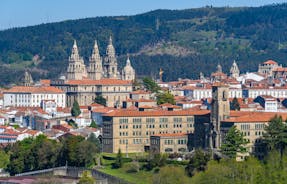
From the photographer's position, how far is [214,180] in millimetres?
66188

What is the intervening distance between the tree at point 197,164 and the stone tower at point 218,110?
24.7 ft

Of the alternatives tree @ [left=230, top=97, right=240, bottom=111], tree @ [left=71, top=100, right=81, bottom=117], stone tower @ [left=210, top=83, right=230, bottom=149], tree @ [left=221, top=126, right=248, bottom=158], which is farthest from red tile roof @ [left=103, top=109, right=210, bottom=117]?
tree @ [left=71, top=100, right=81, bottom=117]

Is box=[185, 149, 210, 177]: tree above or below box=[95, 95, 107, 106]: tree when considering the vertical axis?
below

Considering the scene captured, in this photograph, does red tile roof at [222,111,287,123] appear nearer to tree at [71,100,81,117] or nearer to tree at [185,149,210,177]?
tree at [185,149,210,177]

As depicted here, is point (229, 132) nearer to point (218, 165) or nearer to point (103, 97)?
point (218, 165)

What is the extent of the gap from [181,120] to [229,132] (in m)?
10.5

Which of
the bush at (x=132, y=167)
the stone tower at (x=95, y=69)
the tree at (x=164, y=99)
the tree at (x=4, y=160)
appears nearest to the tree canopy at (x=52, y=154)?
the tree at (x=4, y=160)

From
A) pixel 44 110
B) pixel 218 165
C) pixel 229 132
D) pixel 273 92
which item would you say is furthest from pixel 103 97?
pixel 218 165

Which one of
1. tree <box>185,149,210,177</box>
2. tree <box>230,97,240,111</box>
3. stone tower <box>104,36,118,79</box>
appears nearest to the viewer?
tree <box>185,149,210,177</box>

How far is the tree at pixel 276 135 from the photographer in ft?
247

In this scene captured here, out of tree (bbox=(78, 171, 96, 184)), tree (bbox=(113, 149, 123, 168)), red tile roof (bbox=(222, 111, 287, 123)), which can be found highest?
red tile roof (bbox=(222, 111, 287, 123))

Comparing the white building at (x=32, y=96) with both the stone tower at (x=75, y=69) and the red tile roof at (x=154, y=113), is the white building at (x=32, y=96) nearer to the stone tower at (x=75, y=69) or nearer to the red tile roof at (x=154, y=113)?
the stone tower at (x=75, y=69)

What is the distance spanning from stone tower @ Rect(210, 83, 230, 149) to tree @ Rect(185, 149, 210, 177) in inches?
296

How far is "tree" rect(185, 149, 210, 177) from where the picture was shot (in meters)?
71.6
